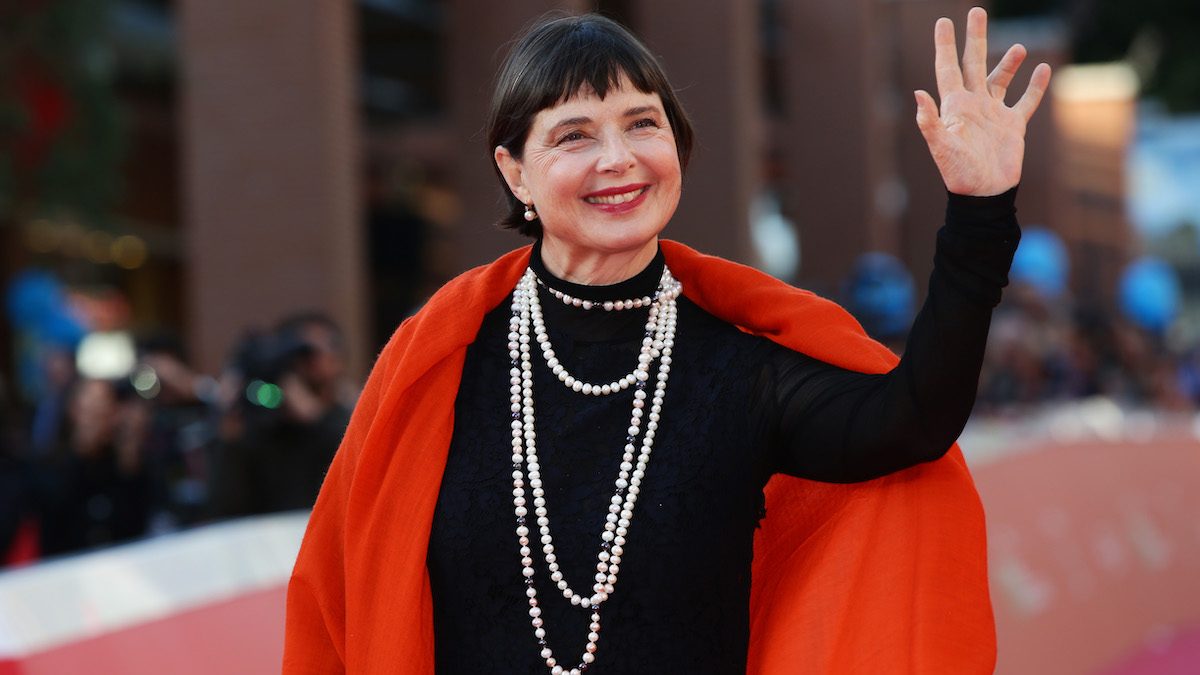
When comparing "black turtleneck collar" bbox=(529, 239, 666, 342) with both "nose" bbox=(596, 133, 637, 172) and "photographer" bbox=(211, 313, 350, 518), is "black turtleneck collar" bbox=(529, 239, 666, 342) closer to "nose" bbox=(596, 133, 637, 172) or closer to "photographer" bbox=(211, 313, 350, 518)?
"nose" bbox=(596, 133, 637, 172)

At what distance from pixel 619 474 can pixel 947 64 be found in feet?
2.53

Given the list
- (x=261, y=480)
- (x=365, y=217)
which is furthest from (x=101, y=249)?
(x=261, y=480)

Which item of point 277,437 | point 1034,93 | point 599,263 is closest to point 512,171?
point 599,263

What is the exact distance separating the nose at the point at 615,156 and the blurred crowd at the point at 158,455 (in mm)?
4536

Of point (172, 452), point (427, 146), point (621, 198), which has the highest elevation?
point (621, 198)

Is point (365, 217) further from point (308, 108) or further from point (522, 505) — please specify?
point (522, 505)

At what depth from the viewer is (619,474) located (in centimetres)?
259

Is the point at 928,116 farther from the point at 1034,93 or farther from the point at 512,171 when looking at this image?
the point at 512,171

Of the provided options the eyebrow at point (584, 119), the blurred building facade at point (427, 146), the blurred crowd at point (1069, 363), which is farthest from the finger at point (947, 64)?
the blurred crowd at point (1069, 363)

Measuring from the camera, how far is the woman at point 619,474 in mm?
2537

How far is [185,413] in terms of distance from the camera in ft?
30.7

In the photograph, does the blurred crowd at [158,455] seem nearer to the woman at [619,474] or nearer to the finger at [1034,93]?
the woman at [619,474]

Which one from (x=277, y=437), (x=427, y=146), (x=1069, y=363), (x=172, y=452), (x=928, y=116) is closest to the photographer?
(x=928, y=116)

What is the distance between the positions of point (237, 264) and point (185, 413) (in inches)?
58.1
